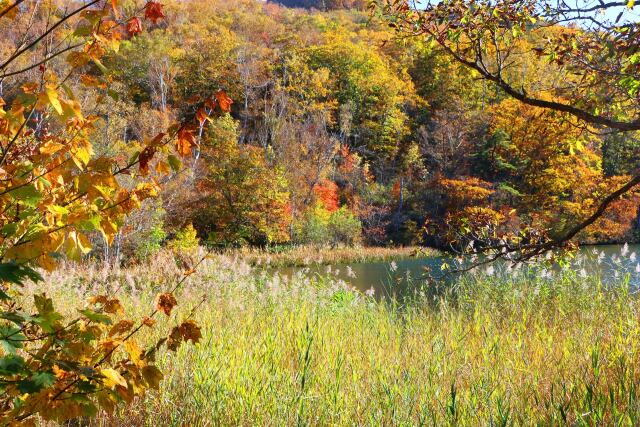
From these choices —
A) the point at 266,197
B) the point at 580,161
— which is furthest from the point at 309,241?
the point at 580,161

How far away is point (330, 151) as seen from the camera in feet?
93.6

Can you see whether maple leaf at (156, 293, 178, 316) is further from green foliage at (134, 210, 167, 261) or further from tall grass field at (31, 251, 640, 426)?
green foliage at (134, 210, 167, 261)

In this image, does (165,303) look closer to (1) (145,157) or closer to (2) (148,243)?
(1) (145,157)

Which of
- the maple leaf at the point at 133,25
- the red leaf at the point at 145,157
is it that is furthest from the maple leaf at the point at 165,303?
the maple leaf at the point at 133,25

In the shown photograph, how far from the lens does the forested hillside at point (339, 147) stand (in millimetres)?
24016

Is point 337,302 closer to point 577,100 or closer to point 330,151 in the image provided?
point 577,100

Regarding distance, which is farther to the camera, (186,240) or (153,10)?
(186,240)

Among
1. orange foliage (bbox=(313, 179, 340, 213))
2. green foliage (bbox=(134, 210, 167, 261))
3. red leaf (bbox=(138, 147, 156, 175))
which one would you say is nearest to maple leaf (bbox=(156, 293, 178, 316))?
red leaf (bbox=(138, 147, 156, 175))

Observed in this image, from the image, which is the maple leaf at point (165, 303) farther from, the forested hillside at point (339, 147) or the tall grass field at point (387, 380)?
the forested hillside at point (339, 147)

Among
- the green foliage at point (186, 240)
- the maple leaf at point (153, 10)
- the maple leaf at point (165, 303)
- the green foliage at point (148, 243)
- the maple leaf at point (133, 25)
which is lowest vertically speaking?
the green foliage at point (186, 240)

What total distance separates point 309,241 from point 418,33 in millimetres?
21071

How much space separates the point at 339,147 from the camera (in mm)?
30844

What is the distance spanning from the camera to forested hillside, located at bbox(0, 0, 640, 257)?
2402cm

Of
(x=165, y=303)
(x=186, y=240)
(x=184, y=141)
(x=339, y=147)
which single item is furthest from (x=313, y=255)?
(x=184, y=141)
